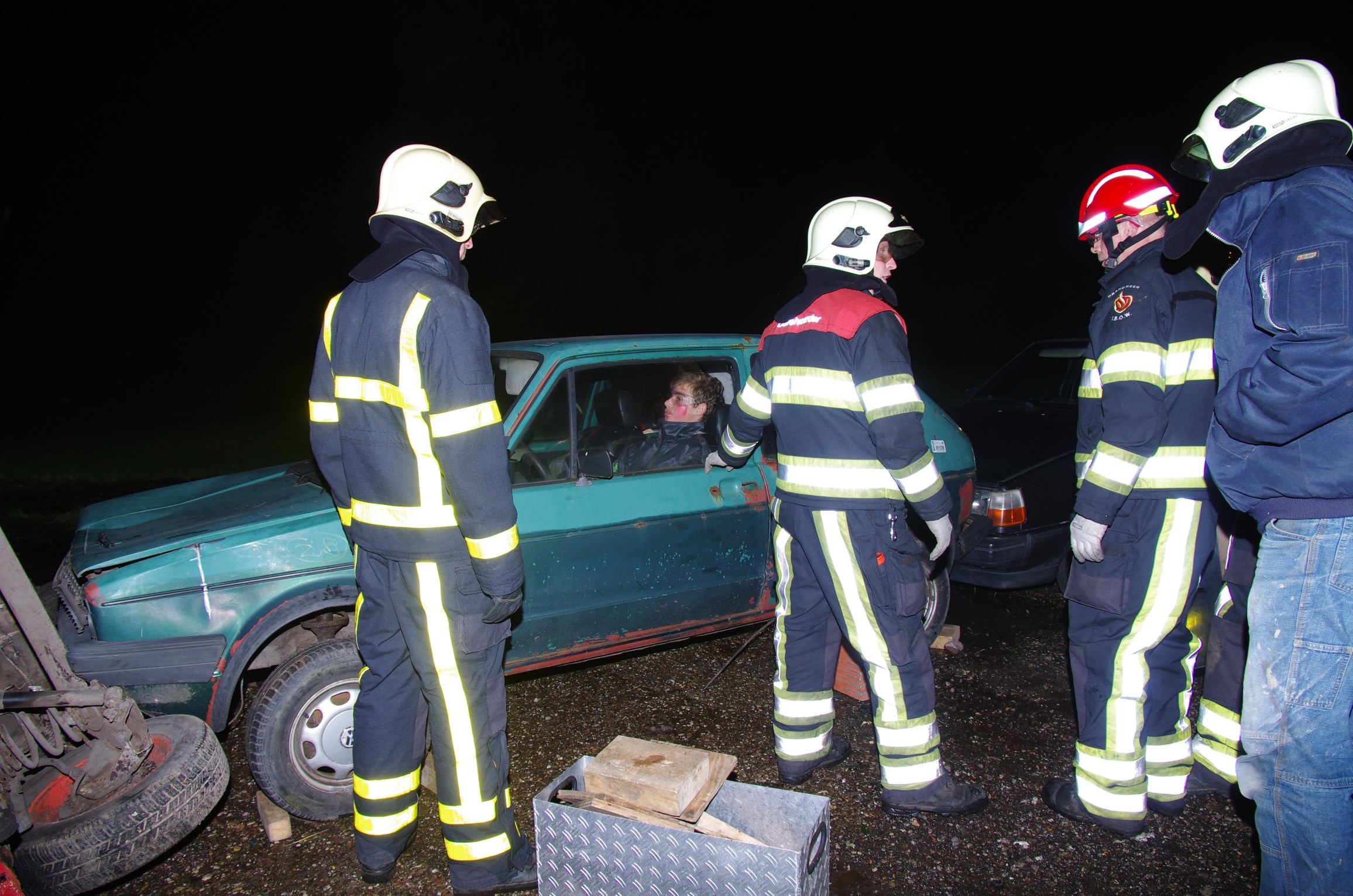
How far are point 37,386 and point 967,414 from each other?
2324 cm

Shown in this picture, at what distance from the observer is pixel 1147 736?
2883 millimetres

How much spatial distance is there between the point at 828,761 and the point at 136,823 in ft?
8.14

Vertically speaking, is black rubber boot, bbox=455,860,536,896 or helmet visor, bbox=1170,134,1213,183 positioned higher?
helmet visor, bbox=1170,134,1213,183

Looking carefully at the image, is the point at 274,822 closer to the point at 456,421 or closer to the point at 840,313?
the point at 456,421

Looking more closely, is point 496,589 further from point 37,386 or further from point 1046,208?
point 1046,208

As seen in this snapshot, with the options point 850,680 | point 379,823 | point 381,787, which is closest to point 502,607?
point 381,787

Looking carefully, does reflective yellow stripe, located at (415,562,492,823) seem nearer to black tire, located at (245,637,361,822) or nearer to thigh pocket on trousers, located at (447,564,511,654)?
thigh pocket on trousers, located at (447,564,511,654)

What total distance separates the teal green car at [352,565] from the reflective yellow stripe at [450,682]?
63 cm

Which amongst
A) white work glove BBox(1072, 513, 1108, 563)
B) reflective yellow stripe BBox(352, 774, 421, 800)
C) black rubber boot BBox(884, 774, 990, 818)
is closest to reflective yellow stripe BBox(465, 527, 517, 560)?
reflective yellow stripe BBox(352, 774, 421, 800)

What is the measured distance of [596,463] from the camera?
3270 millimetres

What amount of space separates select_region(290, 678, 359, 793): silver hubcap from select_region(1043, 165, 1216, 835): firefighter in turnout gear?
2684 mm

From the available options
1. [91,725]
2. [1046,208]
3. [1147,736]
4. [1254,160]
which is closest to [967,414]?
[1147,736]

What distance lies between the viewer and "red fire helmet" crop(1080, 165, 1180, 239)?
275cm

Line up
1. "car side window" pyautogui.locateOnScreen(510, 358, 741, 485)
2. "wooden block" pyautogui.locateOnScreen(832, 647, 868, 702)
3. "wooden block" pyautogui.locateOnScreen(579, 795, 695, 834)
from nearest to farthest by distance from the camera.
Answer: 1. "wooden block" pyautogui.locateOnScreen(579, 795, 695, 834)
2. "car side window" pyautogui.locateOnScreen(510, 358, 741, 485)
3. "wooden block" pyautogui.locateOnScreen(832, 647, 868, 702)
